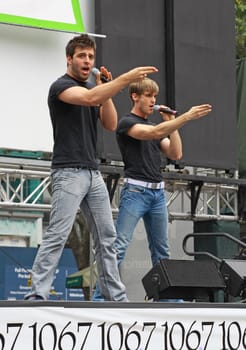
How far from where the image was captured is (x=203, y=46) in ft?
36.9

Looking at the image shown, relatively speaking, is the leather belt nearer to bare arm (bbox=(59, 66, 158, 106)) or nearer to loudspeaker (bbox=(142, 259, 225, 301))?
loudspeaker (bbox=(142, 259, 225, 301))

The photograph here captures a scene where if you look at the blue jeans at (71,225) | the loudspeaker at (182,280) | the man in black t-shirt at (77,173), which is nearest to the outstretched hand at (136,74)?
the man in black t-shirt at (77,173)

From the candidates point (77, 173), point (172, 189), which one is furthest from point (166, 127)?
point (172, 189)

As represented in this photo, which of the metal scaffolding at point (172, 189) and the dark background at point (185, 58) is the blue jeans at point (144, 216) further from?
the dark background at point (185, 58)

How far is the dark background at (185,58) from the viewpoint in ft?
34.6

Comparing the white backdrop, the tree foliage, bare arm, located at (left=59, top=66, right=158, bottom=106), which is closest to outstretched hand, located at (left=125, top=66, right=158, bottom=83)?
bare arm, located at (left=59, top=66, right=158, bottom=106)

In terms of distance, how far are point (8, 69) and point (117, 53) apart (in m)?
1.35

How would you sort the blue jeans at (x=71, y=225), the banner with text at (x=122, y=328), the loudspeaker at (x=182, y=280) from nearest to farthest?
1. the banner with text at (x=122, y=328)
2. the blue jeans at (x=71, y=225)
3. the loudspeaker at (x=182, y=280)

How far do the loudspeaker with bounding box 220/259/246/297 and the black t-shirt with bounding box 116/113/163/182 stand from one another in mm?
820

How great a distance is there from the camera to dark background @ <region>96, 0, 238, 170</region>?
1054 cm

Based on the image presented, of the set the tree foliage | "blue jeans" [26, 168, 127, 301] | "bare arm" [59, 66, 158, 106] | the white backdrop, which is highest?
the tree foliage

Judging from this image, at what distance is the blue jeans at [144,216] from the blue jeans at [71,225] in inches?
32.5

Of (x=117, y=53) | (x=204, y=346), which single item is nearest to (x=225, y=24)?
(x=117, y=53)

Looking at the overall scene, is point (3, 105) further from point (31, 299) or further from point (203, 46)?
point (31, 299)
